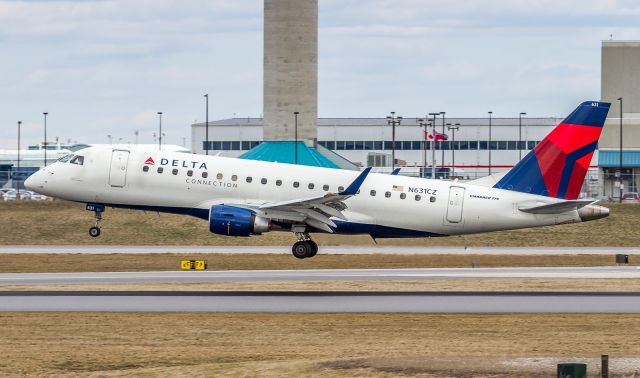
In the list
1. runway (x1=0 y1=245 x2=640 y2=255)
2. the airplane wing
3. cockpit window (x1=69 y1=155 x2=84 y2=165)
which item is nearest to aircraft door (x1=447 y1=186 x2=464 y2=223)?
the airplane wing

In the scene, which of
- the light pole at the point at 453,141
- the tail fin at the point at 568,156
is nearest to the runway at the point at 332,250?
the tail fin at the point at 568,156

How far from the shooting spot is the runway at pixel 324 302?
133 ft

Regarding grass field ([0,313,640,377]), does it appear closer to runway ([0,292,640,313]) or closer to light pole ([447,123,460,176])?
runway ([0,292,640,313])

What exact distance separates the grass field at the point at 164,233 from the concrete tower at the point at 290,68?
3946cm

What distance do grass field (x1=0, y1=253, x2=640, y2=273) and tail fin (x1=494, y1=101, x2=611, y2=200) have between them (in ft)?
31.5

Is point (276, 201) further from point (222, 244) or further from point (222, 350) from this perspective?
point (222, 244)

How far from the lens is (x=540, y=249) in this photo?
3157 inches

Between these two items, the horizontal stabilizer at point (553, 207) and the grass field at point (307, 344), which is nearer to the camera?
the grass field at point (307, 344)

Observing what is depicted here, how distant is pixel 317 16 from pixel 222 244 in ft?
176

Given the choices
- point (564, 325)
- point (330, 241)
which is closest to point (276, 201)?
point (330, 241)

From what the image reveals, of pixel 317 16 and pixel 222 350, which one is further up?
pixel 317 16

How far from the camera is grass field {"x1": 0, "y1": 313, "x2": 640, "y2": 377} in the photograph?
29172mm

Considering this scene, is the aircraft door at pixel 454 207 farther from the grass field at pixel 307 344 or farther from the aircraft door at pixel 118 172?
the grass field at pixel 307 344

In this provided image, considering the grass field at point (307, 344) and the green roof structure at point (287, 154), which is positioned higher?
the green roof structure at point (287, 154)
